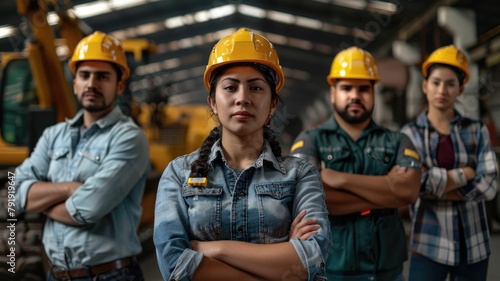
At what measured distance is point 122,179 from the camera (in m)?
2.73

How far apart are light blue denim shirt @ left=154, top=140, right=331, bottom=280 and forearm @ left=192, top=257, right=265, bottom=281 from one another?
6 cm

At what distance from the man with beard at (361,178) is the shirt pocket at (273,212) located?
850mm

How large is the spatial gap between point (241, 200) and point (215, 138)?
0.32 metres

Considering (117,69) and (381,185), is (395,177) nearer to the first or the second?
(381,185)

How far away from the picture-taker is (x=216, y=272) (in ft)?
5.52

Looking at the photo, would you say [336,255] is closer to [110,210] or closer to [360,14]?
[110,210]

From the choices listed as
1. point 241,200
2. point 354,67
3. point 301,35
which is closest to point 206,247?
point 241,200

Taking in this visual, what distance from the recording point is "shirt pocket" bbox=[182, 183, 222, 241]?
1.76 metres

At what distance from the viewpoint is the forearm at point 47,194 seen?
107 inches

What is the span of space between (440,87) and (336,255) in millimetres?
1270

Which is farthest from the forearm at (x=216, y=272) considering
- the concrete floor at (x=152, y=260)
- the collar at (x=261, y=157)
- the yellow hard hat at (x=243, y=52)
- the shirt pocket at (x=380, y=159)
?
the concrete floor at (x=152, y=260)

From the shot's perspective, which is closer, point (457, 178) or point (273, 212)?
point (273, 212)

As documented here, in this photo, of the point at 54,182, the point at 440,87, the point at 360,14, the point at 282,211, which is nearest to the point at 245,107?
the point at 282,211

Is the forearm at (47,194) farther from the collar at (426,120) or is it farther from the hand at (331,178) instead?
the collar at (426,120)
